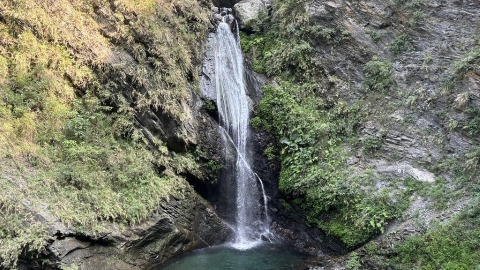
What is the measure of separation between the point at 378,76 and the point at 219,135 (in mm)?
6991

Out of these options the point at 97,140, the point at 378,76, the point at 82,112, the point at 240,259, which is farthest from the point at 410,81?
the point at 82,112

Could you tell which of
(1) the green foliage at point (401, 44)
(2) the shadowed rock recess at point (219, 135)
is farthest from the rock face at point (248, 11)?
(1) the green foliage at point (401, 44)

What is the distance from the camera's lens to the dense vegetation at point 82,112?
8172 millimetres

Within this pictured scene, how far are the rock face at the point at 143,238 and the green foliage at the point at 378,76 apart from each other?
8217mm

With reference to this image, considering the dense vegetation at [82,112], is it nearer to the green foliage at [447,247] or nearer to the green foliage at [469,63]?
the green foliage at [447,247]

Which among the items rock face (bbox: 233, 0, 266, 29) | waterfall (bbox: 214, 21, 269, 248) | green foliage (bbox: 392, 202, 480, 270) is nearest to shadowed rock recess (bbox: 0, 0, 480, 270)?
green foliage (bbox: 392, 202, 480, 270)

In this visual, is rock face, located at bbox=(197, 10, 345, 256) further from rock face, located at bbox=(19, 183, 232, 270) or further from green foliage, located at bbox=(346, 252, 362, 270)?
green foliage, located at bbox=(346, 252, 362, 270)

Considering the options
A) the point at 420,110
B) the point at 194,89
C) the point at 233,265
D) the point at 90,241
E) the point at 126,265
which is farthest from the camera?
the point at 194,89

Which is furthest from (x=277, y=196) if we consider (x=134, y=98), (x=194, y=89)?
(x=134, y=98)

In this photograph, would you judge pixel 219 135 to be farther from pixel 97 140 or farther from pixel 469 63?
pixel 469 63

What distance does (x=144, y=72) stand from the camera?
12086 millimetres

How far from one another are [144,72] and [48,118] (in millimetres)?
3642

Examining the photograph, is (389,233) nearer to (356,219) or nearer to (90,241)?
(356,219)

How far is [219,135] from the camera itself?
539 inches
